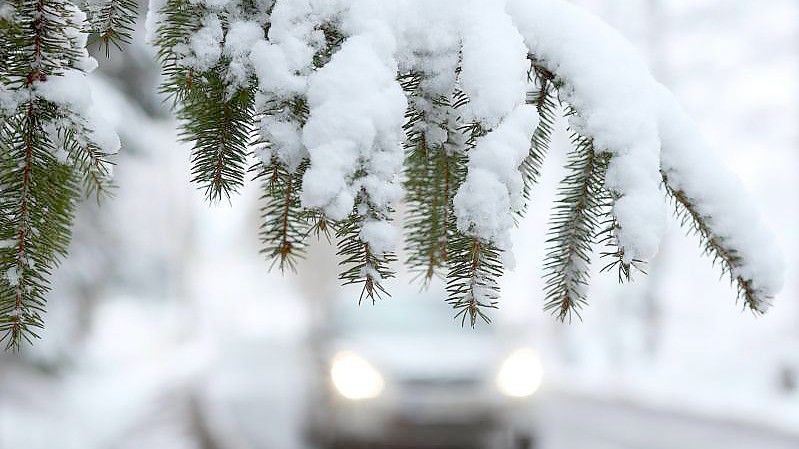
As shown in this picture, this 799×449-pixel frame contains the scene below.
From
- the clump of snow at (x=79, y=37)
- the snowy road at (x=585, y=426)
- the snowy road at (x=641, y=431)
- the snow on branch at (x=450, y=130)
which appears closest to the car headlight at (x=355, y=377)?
the snowy road at (x=585, y=426)

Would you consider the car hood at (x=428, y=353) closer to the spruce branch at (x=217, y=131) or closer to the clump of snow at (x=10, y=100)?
the spruce branch at (x=217, y=131)

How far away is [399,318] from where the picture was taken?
7.02 metres

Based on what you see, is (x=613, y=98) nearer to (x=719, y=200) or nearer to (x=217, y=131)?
(x=719, y=200)

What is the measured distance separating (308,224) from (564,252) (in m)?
0.50

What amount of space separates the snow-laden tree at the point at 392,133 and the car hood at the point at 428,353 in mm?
4950

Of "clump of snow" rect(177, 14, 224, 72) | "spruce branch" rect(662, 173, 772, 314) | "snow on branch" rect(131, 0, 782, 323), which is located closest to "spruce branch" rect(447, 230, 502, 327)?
"snow on branch" rect(131, 0, 782, 323)

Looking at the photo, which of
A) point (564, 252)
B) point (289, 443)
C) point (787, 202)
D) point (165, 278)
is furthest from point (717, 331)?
point (564, 252)

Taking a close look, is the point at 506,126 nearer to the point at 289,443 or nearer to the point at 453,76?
the point at 453,76

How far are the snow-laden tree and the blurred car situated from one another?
4.91 meters

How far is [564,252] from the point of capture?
1.40 meters

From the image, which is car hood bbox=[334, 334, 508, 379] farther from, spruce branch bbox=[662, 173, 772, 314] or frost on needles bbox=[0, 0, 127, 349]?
frost on needles bbox=[0, 0, 127, 349]

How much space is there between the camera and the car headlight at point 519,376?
639 cm

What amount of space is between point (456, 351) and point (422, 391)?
53 centimetres

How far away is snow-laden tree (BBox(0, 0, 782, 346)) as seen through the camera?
117 centimetres
